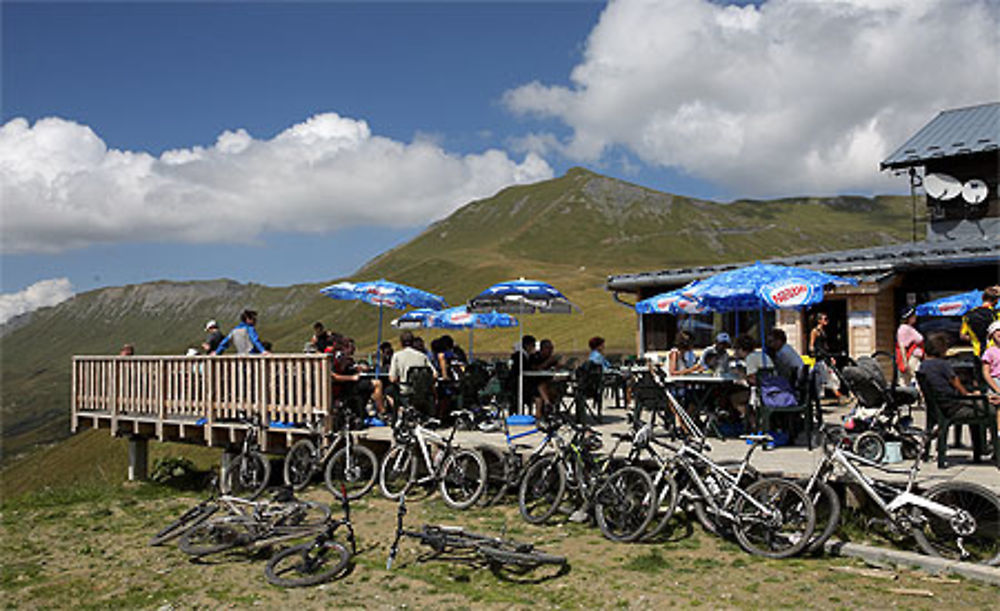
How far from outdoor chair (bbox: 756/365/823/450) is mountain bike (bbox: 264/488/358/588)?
4537 millimetres

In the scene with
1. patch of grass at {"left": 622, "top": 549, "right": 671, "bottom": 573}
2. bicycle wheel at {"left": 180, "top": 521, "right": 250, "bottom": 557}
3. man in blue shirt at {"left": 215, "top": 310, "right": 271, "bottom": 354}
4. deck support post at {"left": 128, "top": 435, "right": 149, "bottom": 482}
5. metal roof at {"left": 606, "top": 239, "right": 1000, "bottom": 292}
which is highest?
metal roof at {"left": 606, "top": 239, "right": 1000, "bottom": 292}

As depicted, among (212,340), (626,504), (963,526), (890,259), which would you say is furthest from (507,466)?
(890,259)

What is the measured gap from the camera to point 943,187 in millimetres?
21141

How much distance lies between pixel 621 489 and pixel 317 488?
491cm

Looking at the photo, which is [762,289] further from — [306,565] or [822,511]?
[306,565]

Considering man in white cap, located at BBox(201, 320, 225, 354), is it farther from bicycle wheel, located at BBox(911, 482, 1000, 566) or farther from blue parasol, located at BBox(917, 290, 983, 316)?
blue parasol, located at BBox(917, 290, 983, 316)

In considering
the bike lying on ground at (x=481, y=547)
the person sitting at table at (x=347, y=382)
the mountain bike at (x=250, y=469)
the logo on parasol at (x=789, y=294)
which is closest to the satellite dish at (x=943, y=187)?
the logo on parasol at (x=789, y=294)

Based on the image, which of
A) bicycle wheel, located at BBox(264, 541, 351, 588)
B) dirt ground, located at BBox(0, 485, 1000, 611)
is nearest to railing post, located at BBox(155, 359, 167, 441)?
dirt ground, located at BBox(0, 485, 1000, 611)

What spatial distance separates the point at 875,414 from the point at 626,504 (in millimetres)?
2785

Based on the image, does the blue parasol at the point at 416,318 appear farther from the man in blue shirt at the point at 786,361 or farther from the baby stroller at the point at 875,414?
the baby stroller at the point at 875,414

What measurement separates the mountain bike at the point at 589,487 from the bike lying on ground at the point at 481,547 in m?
0.77

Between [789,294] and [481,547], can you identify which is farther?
[789,294]

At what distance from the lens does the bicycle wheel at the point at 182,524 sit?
8.16 m

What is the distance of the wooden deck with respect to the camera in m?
11.0
